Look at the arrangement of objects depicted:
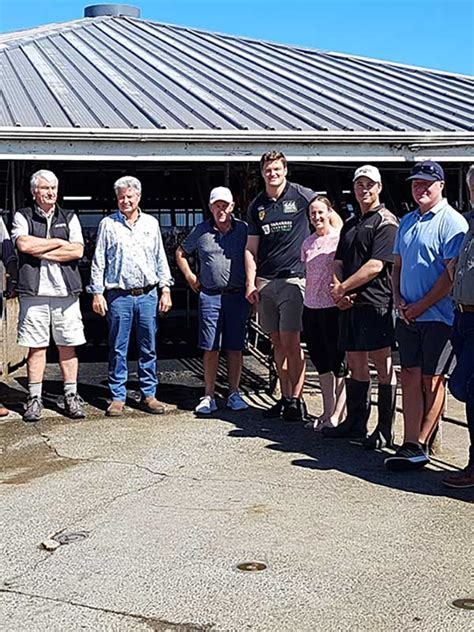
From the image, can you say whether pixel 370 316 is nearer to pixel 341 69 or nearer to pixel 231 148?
pixel 231 148

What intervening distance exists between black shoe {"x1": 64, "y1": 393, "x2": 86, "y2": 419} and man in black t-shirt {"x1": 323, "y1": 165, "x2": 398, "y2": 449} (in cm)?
238

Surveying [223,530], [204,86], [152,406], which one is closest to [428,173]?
[223,530]

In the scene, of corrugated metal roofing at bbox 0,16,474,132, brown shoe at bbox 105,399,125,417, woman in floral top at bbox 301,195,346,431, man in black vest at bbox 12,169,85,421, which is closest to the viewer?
woman in floral top at bbox 301,195,346,431

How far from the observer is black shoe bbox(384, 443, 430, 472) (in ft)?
19.8

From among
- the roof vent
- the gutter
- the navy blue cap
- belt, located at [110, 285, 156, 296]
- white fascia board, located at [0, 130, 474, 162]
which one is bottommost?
belt, located at [110, 285, 156, 296]

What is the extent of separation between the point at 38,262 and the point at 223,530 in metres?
3.46

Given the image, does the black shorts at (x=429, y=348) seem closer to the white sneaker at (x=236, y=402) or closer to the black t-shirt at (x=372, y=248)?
the black t-shirt at (x=372, y=248)

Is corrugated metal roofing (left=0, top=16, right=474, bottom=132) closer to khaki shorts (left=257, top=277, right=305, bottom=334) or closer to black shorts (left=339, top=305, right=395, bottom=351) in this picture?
khaki shorts (left=257, top=277, right=305, bottom=334)

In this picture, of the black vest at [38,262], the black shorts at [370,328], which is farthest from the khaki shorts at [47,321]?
the black shorts at [370,328]

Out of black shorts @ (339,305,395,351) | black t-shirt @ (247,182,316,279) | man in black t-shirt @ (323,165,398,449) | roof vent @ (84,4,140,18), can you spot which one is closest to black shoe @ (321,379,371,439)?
man in black t-shirt @ (323,165,398,449)

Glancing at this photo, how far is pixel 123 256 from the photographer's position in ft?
25.8

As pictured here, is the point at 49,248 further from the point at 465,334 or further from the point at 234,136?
the point at 465,334

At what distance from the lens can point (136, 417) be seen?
312 inches

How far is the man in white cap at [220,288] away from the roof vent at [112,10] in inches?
450
